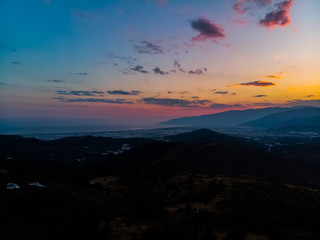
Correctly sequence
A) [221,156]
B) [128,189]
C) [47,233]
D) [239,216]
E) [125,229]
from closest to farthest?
[47,233]
[125,229]
[239,216]
[128,189]
[221,156]

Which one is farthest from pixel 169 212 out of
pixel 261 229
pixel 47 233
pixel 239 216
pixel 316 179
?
pixel 316 179

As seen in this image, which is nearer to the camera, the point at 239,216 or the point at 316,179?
the point at 239,216

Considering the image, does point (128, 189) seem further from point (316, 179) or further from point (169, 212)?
point (316, 179)

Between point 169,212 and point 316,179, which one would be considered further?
point 316,179

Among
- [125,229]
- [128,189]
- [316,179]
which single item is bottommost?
[316,179]

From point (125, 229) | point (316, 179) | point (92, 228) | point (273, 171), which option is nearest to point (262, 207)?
point (125, 229)

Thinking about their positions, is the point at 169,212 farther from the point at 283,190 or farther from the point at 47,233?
the point at 283,190

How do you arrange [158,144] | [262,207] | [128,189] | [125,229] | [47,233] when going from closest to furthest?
[47,233], [125,229], [262,207], [128,189], [158,144]

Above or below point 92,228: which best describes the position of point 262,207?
below

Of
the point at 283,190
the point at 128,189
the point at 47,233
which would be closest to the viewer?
the point at 47,233
